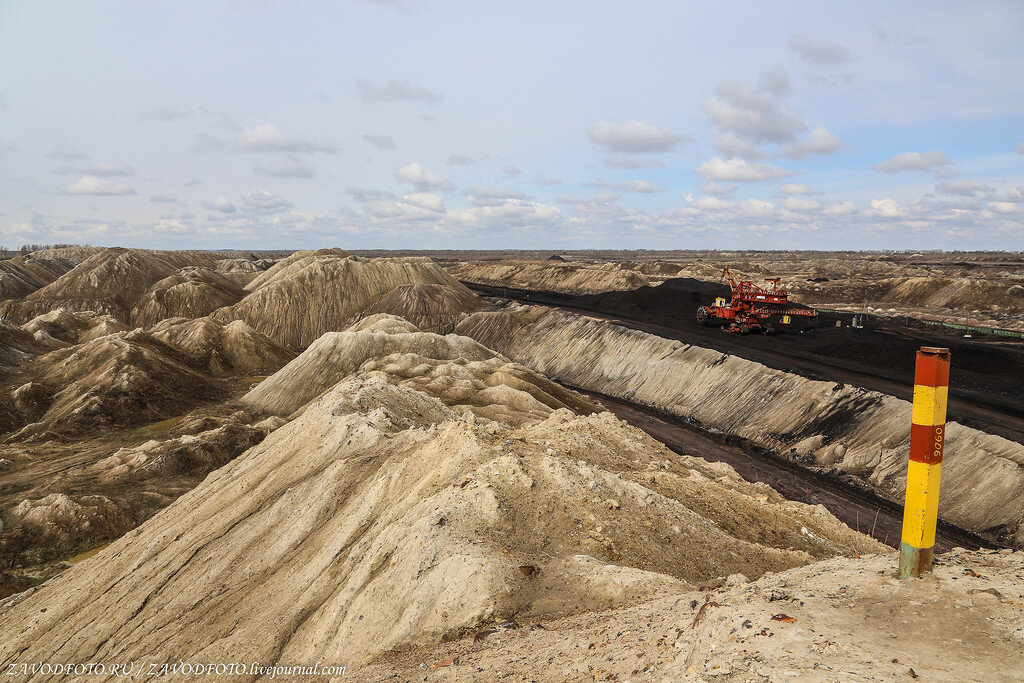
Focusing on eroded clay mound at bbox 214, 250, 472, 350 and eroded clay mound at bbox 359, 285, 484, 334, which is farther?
eroded clay mound at bbox 214, 250, 472, 350

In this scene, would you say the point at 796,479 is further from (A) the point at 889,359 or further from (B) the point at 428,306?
(B) the point at 428,306

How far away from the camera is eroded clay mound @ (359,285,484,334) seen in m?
70.2

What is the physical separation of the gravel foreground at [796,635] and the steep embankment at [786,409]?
18.2 meters

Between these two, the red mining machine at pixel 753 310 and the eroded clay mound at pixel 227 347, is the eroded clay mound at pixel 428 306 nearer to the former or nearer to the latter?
the eroded clay mound at pixel 227 347

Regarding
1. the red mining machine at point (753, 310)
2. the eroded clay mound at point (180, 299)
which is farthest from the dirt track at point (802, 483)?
the eroded clay mound at point (180, 299)

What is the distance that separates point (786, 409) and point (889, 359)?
1116cm

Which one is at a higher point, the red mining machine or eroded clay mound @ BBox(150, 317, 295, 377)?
the red mining machine

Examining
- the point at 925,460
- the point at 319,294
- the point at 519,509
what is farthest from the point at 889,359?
the point at 319,294

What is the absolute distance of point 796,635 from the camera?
5789mm

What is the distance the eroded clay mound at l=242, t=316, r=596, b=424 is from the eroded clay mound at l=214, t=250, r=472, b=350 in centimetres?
2469

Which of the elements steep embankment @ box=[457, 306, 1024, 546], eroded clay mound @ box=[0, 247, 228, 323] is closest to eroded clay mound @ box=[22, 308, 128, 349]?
eroded clay mound @ box=[0, 247, 228, 323]

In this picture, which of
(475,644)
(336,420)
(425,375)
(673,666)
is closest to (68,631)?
(336,420)

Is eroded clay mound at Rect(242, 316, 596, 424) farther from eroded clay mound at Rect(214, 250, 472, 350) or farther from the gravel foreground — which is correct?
eroded clay mound at Rect(214, 250, 472, 350)

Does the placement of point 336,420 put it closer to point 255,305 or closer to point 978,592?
point 978,592
